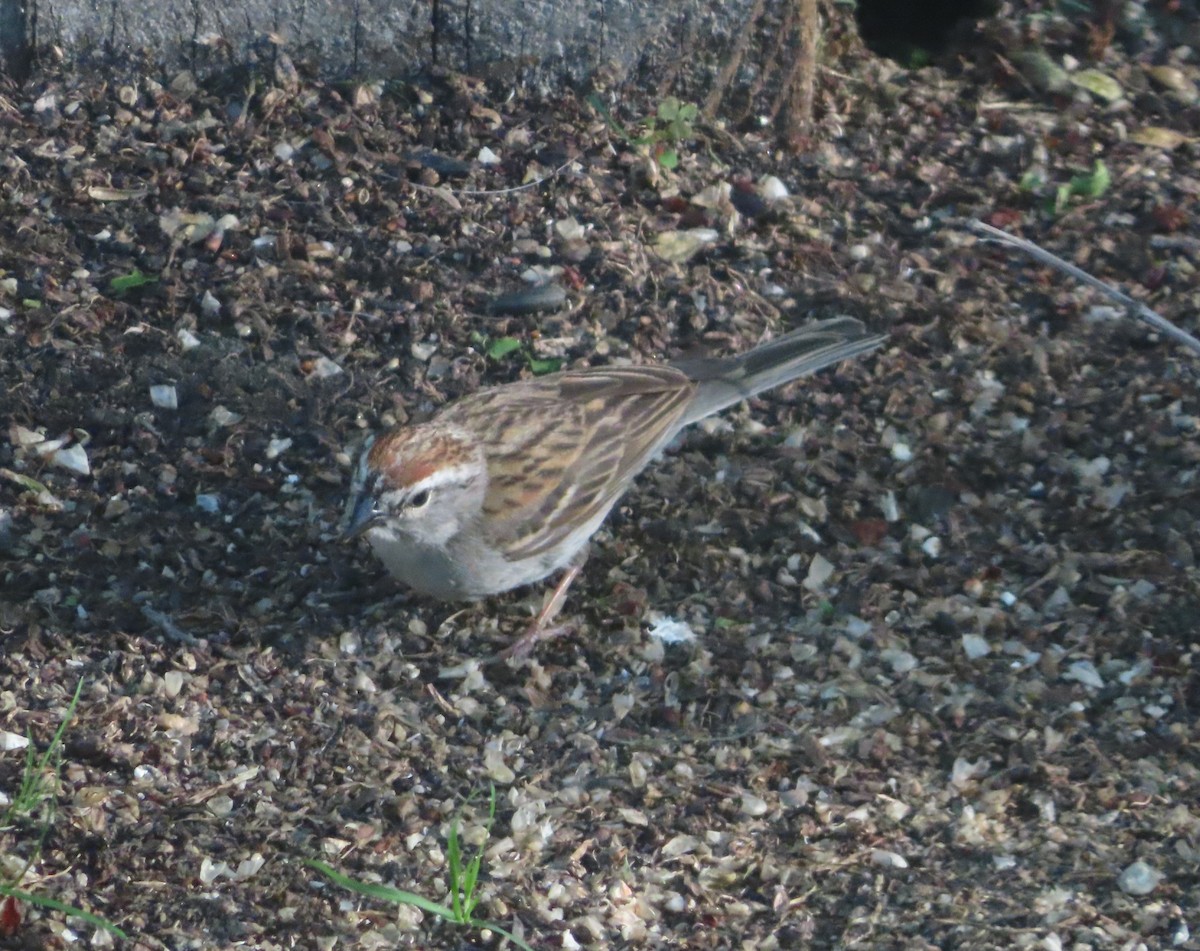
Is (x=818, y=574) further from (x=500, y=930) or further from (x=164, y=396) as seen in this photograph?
(x=164, y=396)

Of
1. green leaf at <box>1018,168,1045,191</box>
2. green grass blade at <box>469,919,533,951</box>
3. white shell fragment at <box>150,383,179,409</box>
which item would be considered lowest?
green grass blade at <box>469,919,533,951</box>

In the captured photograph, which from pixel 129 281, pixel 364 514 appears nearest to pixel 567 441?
pixel 364 514

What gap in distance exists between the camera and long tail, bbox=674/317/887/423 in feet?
17.4

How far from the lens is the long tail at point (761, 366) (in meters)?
5.31

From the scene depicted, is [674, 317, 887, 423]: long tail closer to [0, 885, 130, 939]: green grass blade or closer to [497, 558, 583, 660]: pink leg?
[497, 558, 583, 660]: pink leg

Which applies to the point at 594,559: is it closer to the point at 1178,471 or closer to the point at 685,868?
the point at 685,868

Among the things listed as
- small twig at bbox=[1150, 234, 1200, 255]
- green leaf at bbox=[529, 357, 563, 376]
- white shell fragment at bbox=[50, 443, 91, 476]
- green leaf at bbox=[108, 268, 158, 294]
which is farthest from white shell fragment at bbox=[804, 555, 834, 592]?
green leaf at bbox=[108, 268, 158, 294]

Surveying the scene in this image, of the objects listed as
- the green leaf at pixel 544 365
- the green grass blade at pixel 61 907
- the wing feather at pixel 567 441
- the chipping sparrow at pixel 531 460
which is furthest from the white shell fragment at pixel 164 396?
the green grass blade at pixel 61 907

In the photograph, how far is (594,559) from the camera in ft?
17.4

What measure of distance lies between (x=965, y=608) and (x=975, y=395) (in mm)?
928

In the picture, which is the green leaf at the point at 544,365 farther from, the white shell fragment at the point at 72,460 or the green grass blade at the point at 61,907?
the green grass blade at the point at 61,907

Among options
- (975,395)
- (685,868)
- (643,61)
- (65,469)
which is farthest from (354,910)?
(643,61)

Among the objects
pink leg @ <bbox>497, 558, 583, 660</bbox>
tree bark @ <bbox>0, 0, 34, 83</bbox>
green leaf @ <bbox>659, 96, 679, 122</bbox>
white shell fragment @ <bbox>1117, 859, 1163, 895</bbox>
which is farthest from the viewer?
green leaf @ <bbox>659, 96, 679, 122</bbox>

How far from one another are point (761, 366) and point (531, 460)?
79 centimetres
